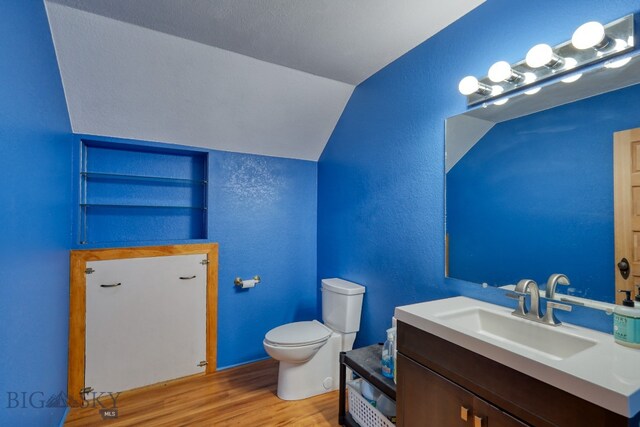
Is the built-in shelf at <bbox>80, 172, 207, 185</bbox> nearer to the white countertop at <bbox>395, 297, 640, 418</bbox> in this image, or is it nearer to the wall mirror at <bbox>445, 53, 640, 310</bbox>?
the wall mirror at <bbox>445, 53, 640, 310</bbox>

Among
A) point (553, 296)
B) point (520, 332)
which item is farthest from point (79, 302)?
point (553, 296)

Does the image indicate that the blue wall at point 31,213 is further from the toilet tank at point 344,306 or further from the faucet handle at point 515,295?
the faucet handle at point 515,295

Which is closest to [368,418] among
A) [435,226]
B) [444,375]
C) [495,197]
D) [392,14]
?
[444,375]

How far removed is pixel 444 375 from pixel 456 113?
4.13ft

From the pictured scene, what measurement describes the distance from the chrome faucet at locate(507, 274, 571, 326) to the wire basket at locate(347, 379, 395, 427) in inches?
32.1

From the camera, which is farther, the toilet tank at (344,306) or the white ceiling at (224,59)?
the toilet tank at (344,306)

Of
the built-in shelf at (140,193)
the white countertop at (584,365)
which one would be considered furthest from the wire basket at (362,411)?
the built-in shelf at (140,193)

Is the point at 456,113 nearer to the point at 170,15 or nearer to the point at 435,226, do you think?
the point at 435,226

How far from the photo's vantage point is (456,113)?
1.59 metres

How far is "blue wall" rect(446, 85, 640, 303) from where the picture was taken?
109 centimetres

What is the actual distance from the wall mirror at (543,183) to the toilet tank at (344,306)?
0.79m

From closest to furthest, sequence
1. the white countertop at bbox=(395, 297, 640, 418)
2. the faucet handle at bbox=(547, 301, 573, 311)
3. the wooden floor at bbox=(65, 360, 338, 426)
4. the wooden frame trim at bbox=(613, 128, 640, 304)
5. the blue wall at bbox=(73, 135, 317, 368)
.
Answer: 1. the white countertop at bbox=(395, 297, 640, 418)
2. the wooden frame trim at bbox=(613, 128, 640, 304)
3. the faucet handle at bbox=(547, 301, 573, 311)
4. the wooden floor at bbox=(65, 360, 338, 426)
5. the blue wall at bbox=(73, 135, 317, 368)

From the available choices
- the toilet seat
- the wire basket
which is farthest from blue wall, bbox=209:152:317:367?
the wire basket

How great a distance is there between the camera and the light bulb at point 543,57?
114 cm
